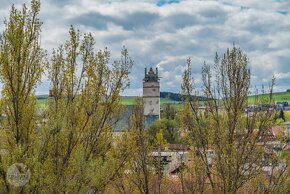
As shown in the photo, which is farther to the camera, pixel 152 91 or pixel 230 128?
pixel 152 91

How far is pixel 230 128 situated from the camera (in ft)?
59.3

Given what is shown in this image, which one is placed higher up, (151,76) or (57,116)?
(151,76)

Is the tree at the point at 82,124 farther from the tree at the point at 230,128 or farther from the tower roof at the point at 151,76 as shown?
the tower roof at the point at 151,76

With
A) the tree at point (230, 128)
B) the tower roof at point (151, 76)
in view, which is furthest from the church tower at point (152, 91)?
the tree at point (230, 128)

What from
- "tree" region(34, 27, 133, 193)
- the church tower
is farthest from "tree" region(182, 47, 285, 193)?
the church tower

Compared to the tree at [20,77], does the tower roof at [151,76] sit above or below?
above

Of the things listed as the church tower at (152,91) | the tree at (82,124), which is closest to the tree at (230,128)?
the tree at (82,124)

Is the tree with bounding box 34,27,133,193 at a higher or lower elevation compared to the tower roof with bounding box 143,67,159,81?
lower

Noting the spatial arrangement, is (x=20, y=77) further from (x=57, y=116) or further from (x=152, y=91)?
(x=152, y=91)

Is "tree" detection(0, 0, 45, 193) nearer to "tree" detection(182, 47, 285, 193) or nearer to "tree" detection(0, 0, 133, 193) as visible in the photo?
"tree" detection(0, 0, 133, 193)

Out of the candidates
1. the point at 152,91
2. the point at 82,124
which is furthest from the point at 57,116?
the point at 152,91

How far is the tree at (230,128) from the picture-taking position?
17344 millimetres

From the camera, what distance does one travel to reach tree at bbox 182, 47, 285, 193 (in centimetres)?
1734

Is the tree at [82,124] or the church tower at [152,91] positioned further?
the church tower at [152,91]
